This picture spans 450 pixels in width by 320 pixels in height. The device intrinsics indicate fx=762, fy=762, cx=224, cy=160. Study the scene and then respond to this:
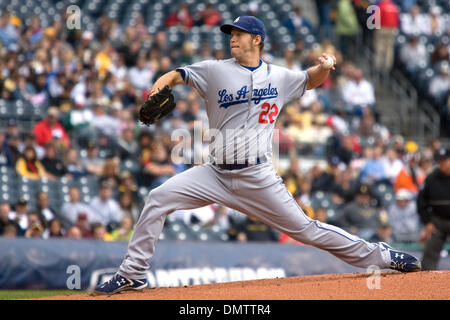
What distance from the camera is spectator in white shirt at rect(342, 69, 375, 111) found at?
1484 centimetres

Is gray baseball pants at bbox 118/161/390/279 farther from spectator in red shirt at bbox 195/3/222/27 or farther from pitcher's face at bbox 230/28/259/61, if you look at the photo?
spectator in red shirt at bbox 195/3/222/27

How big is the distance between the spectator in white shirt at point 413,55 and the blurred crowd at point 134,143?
55.4 inches

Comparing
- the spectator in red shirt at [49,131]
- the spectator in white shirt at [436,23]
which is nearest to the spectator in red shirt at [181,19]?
the spectator in red shirt at [49,131]

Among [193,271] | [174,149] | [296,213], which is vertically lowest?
[193,271]

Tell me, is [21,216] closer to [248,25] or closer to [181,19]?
[248,25]

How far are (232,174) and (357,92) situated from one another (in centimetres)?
973

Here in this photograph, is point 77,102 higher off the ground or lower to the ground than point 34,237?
higher

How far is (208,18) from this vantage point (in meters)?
15.7

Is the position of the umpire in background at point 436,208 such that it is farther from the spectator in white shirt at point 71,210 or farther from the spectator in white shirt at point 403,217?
the spectator in white shirt at point 71,210

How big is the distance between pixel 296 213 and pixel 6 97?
7143mm

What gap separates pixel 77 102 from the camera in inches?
471

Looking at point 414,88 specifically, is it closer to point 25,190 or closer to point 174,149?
point 174,149
